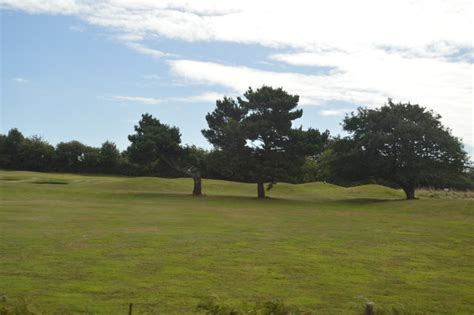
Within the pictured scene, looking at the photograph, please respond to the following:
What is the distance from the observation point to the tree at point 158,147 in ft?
150

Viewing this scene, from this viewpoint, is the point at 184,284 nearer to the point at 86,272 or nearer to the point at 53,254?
the point at 86,272

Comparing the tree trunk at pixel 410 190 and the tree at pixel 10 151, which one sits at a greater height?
the tree at pixel 10 151

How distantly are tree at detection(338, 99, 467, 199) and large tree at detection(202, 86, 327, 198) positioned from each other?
4351 millimetres

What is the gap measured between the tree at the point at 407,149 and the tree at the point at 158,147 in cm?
1484

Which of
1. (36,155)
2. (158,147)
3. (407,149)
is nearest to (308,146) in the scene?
(407,149)

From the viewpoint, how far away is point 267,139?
44.1m

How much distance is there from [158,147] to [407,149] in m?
21.9

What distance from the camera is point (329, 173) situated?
46.8 m

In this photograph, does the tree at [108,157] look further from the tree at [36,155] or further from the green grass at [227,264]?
the green grass at [227,264]

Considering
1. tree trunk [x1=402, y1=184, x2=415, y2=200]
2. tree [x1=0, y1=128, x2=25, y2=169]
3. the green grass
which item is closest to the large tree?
tree trunk [x1=402, y1=184, x2=415, y2=200]

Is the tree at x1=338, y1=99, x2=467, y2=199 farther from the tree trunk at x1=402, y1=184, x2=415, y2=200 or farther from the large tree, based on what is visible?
the large tree

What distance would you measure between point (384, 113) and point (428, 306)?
38.3 meters

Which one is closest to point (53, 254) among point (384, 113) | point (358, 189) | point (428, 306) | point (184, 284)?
point (184, 284)

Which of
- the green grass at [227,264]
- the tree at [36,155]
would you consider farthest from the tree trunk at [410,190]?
the tree at [36,155]
